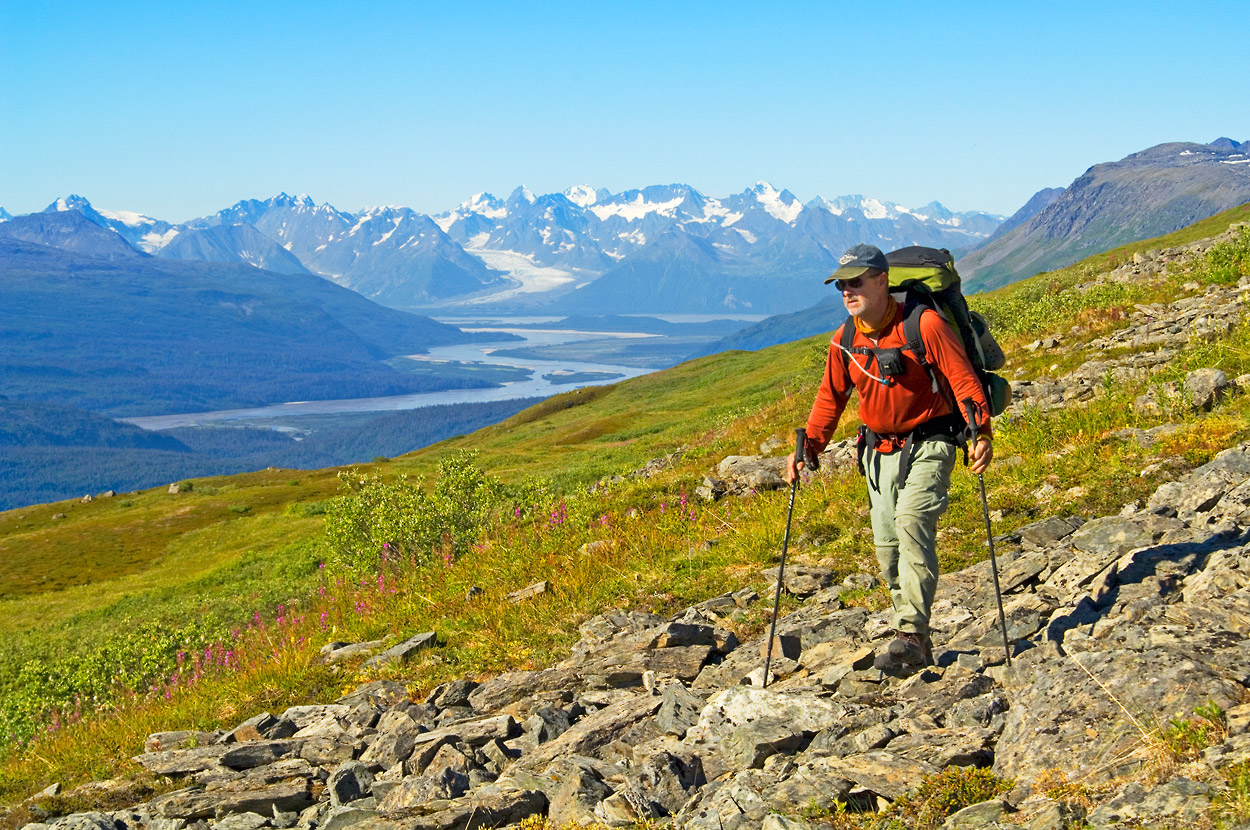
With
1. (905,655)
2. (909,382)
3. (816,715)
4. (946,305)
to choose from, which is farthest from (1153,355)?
(816,715)

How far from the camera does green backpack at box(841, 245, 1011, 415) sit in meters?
7.79

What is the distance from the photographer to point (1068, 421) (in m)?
13.9

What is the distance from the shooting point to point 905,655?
739 centimetres

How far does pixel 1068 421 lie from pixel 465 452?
18.8 m

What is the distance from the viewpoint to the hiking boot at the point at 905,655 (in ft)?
24.3

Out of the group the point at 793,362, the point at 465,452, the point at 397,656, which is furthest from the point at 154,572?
the point at 793,362

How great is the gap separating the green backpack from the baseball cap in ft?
0.76

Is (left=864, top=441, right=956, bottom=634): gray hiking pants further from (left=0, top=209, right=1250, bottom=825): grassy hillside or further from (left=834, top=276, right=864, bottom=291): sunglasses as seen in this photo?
(left=0, top=209, right=1250, bottom=825): grassy hillside

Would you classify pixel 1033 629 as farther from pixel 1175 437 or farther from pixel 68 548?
pixel 68 548

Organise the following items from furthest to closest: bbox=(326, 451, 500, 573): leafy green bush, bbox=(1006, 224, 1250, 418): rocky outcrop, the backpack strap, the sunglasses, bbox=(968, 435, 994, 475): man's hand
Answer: bbox=(326, 451, 500, 573): leafy green bush
bbox=(1006, 224, 1250, 418): rocky outcrop
the sunglasses
the backpack strap
bbox=(968, 435, 994, 475): man's hand

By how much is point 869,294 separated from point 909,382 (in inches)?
33.7

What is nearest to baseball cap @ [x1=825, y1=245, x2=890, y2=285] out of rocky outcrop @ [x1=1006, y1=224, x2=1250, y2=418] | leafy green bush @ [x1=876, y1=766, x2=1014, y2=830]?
leafy green bush @ [x1=876, y1=766, x2=1014, y2=830]

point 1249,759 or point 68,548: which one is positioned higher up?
point 1249,759

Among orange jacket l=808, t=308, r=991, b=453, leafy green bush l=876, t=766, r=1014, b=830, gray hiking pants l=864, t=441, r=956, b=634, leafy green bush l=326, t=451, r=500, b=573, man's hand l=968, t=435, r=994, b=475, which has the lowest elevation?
leafy green bush l=326, t=451, r=500, b=573
